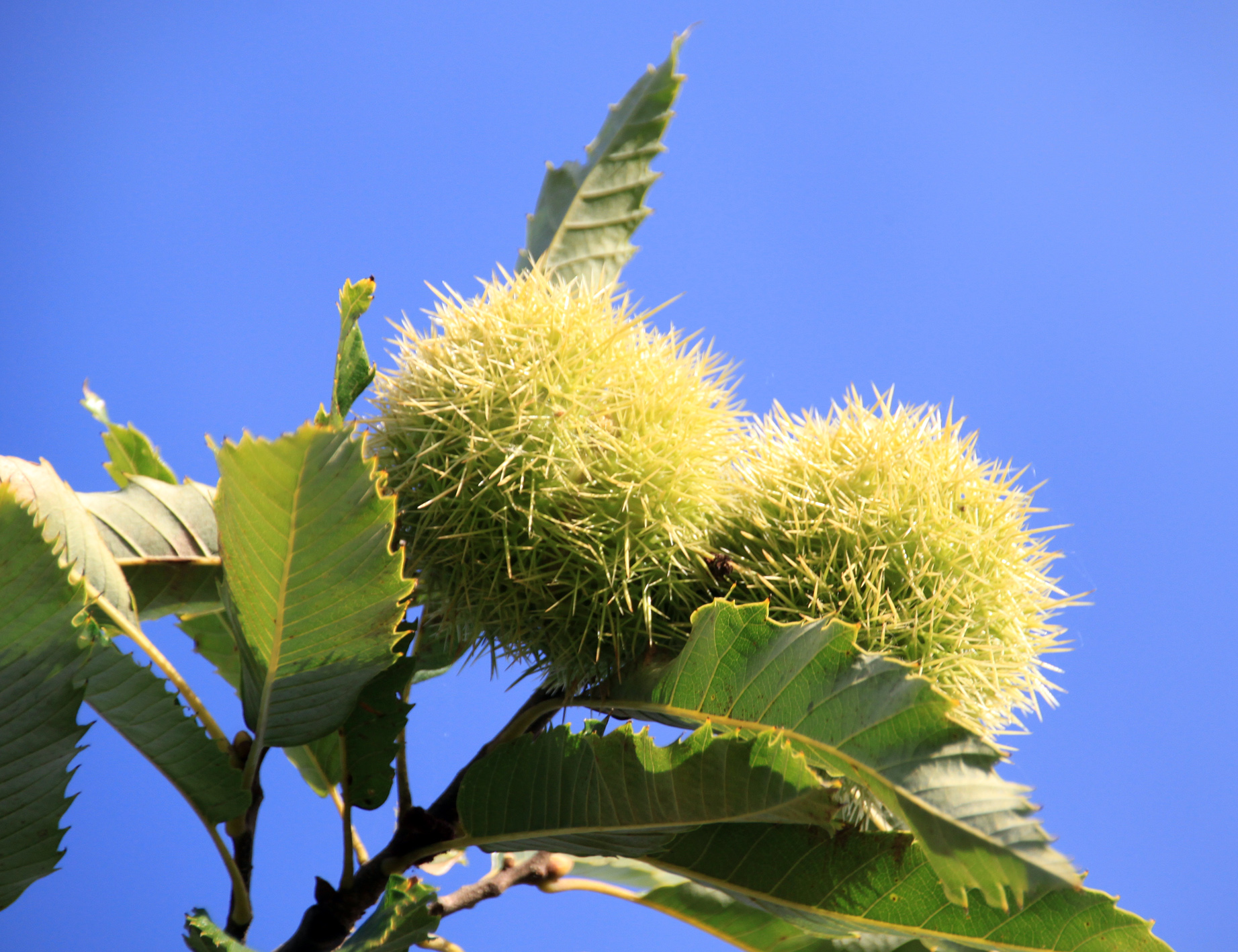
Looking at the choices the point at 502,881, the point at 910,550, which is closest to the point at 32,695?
the point at 502,881

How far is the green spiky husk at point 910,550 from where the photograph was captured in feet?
1.56

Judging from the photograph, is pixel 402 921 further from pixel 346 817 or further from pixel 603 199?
pixel 603 199

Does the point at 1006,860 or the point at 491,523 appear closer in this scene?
the point at 1006,860

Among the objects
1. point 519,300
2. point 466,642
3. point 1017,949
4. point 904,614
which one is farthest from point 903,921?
point 519,300

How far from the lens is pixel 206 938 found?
0.41 meters

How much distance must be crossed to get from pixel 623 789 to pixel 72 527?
314 mm

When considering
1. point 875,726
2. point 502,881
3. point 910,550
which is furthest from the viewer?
point 502,881

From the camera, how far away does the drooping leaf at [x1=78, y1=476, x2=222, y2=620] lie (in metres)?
0.54

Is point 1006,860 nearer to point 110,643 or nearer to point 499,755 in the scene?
point 499,755

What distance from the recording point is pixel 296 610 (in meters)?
0.42

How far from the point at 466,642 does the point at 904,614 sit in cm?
Answer: 24

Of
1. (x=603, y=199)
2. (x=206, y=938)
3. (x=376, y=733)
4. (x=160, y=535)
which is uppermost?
(x=603, y=199)

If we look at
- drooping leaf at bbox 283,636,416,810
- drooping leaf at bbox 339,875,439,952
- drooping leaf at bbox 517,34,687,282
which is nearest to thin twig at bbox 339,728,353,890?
drooping leaf at bbox 283,636,416,810

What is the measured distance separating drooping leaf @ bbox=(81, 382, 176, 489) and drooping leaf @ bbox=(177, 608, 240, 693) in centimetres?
11
